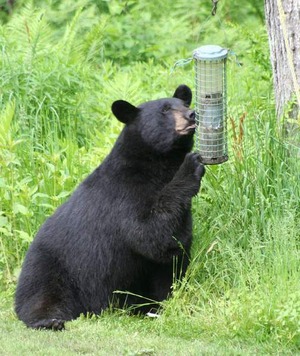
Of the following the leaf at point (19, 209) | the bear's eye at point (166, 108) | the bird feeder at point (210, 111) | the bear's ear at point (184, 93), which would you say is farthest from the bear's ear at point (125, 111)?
the leaf at point (19, 209)

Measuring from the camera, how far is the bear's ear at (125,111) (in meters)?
7.02

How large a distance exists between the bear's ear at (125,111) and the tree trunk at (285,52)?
127 centimetres

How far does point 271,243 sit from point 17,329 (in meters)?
1.83

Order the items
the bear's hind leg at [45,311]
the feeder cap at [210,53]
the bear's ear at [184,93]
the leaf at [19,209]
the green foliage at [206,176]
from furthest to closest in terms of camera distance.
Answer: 1. the leaf at [19,209]
2. the bear's ear at [184,93]
3. the feeder cap at [210,53]
4. the bear's hind leg at [45,311]
5. the green foliage at [206,176]

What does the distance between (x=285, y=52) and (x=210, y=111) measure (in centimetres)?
100

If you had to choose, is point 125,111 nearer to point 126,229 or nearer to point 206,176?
point 126,229

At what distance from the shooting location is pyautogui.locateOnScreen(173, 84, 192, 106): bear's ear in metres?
7.20

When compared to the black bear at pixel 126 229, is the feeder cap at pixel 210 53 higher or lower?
higher

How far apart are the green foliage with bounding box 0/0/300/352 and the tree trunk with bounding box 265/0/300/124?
9.1 inches

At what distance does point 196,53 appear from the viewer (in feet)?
22.5

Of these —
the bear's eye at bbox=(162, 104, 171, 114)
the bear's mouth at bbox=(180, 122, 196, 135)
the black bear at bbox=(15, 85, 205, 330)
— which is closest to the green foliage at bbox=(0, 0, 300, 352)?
the black bear at bbox=(15, 85, 205, 330)

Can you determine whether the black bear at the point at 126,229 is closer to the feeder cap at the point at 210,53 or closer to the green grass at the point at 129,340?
the green grass at the point at 129,340

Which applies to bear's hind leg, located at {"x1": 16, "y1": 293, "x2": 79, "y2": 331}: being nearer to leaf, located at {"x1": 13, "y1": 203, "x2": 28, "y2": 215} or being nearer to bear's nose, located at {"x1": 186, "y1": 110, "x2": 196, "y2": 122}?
leaf, located at {"x1": 13, "y1": 203, "x2": 28, "y2": 215}

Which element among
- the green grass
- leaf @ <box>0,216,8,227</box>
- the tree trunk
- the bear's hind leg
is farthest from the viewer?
leaf @ <box>0,216,8,227</box>
